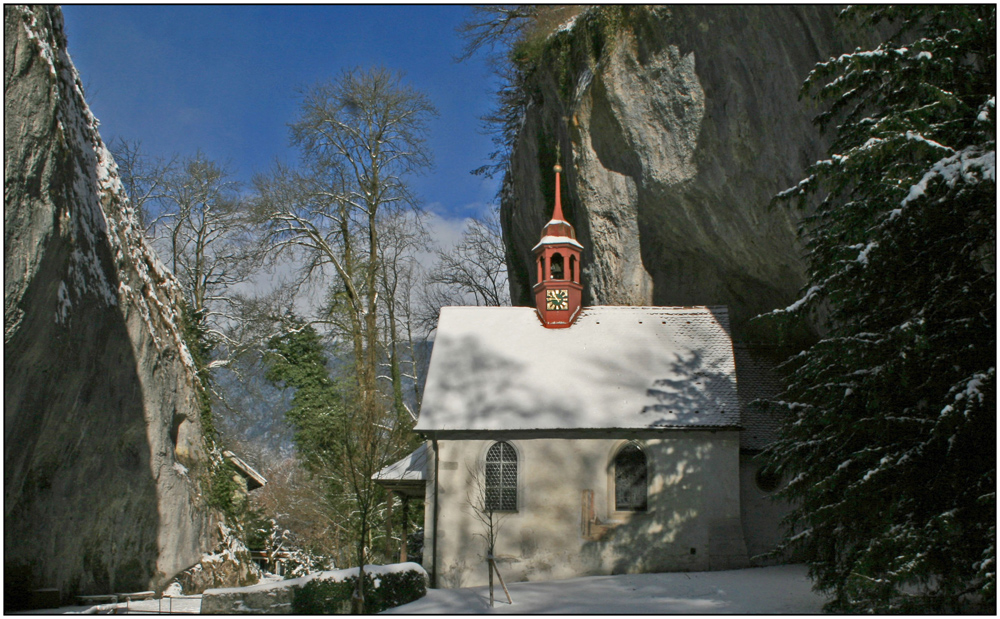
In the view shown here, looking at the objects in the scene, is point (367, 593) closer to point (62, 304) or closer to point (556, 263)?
point (62, 304)

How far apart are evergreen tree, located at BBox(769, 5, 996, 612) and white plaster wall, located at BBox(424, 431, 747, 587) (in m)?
6.63

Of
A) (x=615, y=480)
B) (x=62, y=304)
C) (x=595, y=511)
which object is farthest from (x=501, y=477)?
(x=62, y=304)

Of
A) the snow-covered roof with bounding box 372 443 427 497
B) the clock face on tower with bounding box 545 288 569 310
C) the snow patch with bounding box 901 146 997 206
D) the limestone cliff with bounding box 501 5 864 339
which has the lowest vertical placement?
the snow-covered roof with bounding box 372 443 427 497

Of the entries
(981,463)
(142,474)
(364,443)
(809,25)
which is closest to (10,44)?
(142,474)

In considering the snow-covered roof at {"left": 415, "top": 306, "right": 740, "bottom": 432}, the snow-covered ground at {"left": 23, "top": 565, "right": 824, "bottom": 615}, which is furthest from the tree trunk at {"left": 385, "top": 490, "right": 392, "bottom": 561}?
the snow-covered ground at {"left": 23, "top": 565, "right": 824, "bottom": 615}

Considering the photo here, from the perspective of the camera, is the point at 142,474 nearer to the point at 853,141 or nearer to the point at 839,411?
the point at 839,411

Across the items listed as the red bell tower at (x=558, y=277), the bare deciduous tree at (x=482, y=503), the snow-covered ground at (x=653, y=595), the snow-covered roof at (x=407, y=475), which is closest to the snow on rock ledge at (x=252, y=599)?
the snow-covered ground at (x=653, y=595)

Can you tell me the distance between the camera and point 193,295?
24.2 m

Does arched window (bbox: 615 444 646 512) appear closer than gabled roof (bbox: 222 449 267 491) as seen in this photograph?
Yes

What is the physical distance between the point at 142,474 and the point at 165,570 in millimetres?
2035

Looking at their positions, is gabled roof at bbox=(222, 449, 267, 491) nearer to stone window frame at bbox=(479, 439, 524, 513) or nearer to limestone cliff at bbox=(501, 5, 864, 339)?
stone window frame at bbox=(479, 439, 524, 513)

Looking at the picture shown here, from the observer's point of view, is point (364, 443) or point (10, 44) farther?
point (364, 443)

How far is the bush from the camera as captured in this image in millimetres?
11188

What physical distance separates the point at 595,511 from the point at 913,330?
958 centimetres
